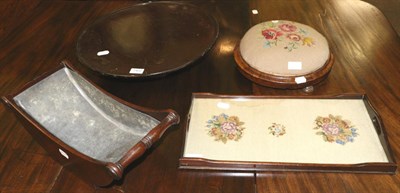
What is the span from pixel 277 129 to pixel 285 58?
28 cm

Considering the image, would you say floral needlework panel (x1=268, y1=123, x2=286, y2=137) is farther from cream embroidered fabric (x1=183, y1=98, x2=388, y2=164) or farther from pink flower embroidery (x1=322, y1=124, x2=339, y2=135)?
pink flower embroidery (x1=322, y1=124, x2=339, y2=135)

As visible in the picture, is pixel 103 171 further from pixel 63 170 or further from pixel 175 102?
pixel 175 102

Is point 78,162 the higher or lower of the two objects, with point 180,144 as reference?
higher

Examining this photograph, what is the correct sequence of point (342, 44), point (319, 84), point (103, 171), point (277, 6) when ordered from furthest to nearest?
point (277, 6) < point (342, 44) < point (319, 84) < point (103, 171)

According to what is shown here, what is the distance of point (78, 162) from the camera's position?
705 millimetres

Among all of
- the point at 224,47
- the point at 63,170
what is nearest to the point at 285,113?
the point at 224,47

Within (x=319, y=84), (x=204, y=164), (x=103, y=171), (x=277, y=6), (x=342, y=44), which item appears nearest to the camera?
(x=103, y=171)

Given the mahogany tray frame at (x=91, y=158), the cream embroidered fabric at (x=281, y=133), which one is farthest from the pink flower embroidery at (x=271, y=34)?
the mahogany tray frame at (x=91, y=158)

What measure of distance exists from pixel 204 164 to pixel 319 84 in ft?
1.90

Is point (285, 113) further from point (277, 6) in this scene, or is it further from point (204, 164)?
point (277, 6)

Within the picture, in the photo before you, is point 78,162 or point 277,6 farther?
point 277,6

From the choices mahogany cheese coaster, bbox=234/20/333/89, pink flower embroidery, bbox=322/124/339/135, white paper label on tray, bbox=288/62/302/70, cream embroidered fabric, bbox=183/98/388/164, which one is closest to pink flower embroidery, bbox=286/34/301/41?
mahogany cheese coaster, bbox=234/20/333/89

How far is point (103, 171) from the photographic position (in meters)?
0.67

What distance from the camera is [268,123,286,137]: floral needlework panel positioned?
933mm
